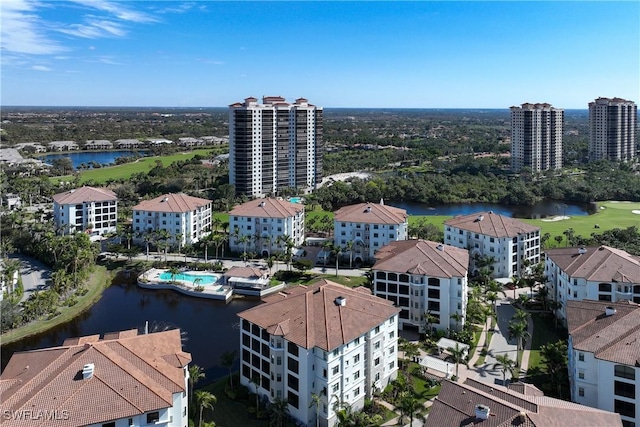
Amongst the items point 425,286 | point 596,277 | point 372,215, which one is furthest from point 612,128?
point 425,286

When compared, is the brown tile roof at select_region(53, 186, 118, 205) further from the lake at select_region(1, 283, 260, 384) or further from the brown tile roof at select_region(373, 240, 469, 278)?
the brown tile roof at select_region(373, 240, 469, 278)

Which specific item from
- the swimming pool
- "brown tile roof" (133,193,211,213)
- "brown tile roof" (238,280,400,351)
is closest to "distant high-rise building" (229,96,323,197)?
"brown tile roof" (133,193,211,213)

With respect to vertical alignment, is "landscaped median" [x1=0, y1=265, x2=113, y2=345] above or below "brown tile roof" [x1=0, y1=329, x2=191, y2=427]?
below

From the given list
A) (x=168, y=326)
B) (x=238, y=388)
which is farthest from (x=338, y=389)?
(x=168, y=326)

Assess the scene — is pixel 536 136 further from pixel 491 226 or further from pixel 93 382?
pixel 93 382

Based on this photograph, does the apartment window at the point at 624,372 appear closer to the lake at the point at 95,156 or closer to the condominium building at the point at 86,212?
the condominium building at the point at 86,212
